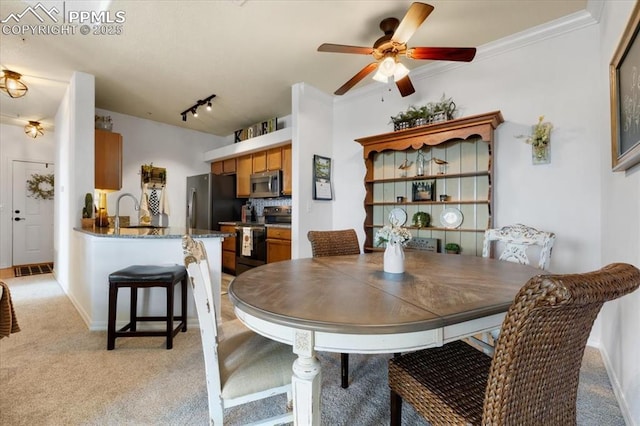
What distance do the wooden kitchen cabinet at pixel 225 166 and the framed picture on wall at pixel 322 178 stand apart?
2.12m

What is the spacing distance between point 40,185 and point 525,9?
304 inches

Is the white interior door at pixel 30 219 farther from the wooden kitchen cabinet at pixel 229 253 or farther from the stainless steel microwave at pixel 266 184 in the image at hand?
the stainless steel microwave at pixel 266 184

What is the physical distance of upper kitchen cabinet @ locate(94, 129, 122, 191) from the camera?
143 inches

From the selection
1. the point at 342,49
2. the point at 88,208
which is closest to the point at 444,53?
the point at 342,49

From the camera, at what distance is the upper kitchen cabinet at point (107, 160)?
3643 mm

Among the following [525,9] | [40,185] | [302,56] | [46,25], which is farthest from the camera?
[40,185]

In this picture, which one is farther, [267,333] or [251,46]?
[251,46]

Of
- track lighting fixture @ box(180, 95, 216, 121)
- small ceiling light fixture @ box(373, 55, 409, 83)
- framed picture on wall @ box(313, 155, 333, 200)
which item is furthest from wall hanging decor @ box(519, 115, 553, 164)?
track lighting fixture @ box(180, 95, 216, 121)

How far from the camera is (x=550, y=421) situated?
2.81 feet

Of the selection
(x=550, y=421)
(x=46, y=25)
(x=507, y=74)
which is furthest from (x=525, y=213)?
(x=46, y=25)

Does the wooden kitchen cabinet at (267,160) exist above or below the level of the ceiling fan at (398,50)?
below

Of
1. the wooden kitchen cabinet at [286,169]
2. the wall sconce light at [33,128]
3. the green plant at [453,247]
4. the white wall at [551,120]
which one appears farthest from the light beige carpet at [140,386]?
the wall sconce light at [33,128]

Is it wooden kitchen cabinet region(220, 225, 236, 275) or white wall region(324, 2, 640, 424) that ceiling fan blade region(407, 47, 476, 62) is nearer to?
white wall region(324, 2, 640, 424)

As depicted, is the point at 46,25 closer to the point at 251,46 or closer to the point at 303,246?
the point at 251,46
